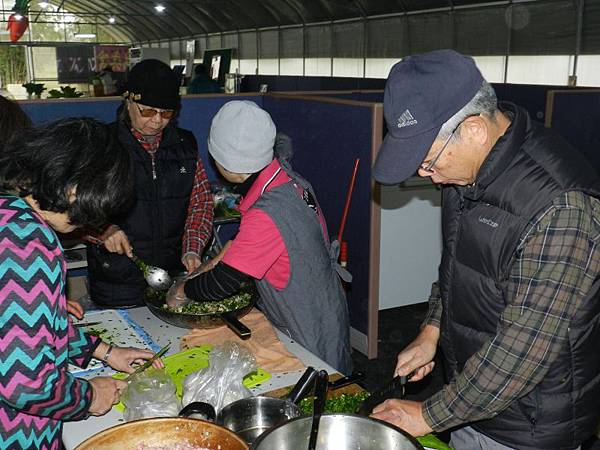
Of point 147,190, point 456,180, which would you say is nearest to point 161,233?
point 147,190

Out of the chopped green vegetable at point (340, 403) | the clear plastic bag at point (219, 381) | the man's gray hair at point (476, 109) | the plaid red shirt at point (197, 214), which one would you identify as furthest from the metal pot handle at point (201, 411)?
the plaid red shirt at point (197, 214)

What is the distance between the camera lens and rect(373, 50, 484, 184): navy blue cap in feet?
4.19

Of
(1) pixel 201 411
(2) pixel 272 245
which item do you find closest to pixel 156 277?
(2) pixel 272 245

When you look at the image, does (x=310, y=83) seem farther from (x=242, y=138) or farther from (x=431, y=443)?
(x=431, y=443)

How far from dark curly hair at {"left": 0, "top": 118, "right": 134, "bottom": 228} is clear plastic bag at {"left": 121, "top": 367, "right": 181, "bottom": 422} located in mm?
469

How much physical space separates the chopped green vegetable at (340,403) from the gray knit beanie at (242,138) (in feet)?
2.66

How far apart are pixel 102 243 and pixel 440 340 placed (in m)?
1.52

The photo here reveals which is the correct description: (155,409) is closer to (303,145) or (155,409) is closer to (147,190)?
(147,190)

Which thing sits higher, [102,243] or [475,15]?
[475,15]

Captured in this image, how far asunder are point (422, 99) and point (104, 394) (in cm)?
101

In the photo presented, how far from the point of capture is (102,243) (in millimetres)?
2617

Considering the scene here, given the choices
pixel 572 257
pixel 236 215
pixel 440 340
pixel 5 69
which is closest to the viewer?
pixel 572 257

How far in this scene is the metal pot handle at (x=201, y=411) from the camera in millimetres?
1438

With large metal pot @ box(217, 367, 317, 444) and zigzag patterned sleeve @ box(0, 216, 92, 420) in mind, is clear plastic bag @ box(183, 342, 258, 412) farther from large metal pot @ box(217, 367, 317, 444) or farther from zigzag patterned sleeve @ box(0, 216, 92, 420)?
zigzag patterned sleeve @ box(0, 216, 92, 420)
